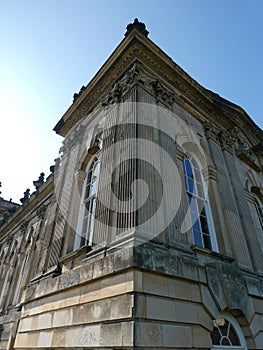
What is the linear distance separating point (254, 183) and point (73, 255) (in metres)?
9.38

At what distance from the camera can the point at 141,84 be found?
7715 millimetres

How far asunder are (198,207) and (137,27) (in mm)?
7089

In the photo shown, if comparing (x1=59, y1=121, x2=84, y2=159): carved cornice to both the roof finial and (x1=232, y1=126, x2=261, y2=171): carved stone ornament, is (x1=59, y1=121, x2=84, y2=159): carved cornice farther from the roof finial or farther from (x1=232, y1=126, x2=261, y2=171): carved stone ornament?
(x1=232, y1=126, x2=261, y2=171): carved stone ornament

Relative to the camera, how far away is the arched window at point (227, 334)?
491 centimetres

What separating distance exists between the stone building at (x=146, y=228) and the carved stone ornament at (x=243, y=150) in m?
0.16

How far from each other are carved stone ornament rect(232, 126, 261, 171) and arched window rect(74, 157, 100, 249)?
7.58m

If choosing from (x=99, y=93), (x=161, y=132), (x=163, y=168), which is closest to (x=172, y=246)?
(x=163, y=168)

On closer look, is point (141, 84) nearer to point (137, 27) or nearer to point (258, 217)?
point (137, 27)

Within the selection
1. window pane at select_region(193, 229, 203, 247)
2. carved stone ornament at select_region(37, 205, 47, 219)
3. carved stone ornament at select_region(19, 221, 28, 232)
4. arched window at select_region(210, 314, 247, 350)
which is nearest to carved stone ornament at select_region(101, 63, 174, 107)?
window pane at select_region(193, 229, 203, 247)

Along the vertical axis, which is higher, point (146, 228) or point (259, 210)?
point (259, 210)

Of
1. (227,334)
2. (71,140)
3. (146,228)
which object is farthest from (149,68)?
(227,334)

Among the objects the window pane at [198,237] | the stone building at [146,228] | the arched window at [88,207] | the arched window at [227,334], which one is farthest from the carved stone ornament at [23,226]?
the arched window at [227,334]

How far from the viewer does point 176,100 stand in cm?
945

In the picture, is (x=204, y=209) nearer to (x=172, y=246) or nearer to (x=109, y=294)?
(x=172, y=246)
